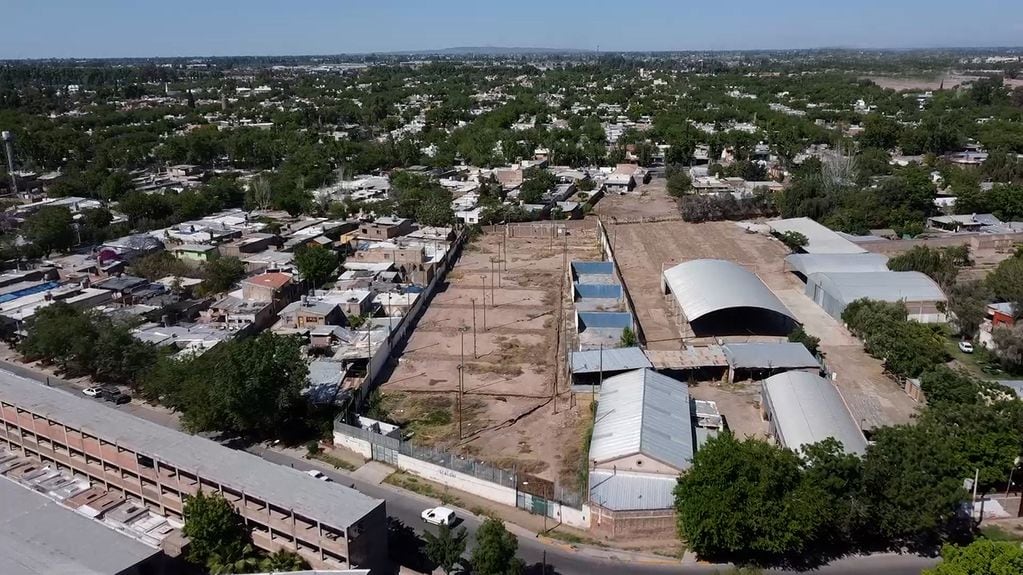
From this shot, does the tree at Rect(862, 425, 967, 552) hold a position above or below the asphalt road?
above

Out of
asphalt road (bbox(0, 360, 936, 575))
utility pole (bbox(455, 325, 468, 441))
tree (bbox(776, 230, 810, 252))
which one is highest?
tree (bbox(776, 230, 810, 252))

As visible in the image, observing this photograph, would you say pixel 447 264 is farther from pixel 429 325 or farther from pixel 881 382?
pixel 881 382

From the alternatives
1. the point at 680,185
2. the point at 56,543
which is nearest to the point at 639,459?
the point at 56,543

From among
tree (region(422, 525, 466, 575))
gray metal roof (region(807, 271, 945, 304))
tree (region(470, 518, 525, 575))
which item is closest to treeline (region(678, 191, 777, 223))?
gray metal roof (region(807, 271, 945, 304))

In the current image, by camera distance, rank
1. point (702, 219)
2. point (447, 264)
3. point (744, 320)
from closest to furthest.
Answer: point (744, 320) < point (447, 264) < point (702, 219)

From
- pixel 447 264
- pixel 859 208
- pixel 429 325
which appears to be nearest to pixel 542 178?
pixel 447 264

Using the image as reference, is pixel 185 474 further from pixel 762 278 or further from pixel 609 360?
pixel 762 278

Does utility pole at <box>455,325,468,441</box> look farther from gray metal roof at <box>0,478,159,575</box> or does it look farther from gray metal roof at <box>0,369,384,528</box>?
gray metal roof at <box>0,478,159,575</box>
